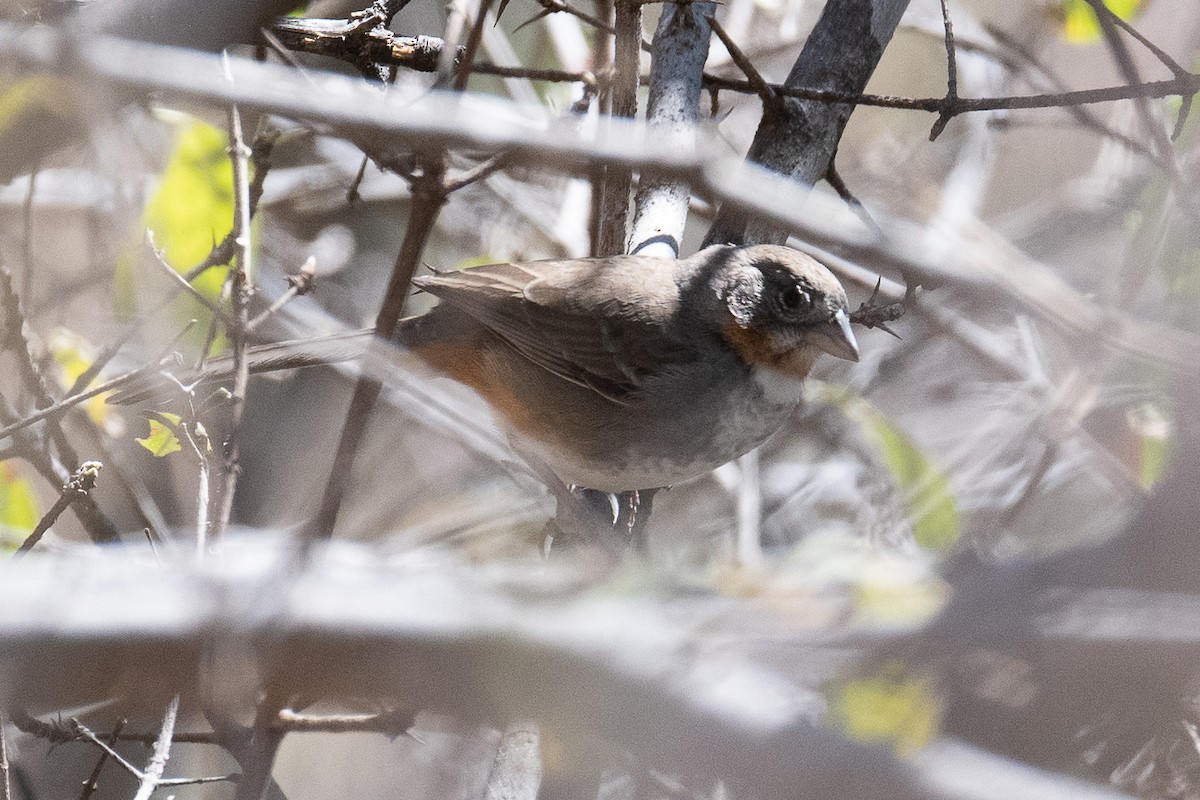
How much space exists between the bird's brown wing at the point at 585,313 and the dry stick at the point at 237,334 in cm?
100

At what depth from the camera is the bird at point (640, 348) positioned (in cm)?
311

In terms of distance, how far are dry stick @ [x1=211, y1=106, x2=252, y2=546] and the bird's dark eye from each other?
151 centimetres

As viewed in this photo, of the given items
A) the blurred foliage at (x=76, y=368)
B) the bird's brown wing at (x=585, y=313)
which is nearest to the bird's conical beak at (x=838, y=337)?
the bird's brown wing at (x=585, y=313)

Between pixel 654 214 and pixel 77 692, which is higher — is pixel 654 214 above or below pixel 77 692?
above

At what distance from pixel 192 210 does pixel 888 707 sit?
2.63 metres

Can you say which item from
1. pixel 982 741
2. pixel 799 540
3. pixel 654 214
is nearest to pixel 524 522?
pixel 799 540

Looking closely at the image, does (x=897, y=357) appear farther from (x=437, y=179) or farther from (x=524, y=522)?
(x=437, y=179)

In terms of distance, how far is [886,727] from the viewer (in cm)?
107

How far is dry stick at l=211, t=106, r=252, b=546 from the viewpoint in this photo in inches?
73.7

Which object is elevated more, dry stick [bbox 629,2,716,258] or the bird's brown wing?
dry stick [bbox 629,2,716,258]

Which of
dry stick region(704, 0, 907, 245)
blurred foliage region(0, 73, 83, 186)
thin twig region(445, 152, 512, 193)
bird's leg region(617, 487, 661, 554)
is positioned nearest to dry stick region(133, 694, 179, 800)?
blurred foliage region(0, 73, 83, 186)

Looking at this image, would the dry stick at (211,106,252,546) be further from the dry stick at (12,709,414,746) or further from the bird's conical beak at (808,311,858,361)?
the bird's conical beak at (808,311,858,361)

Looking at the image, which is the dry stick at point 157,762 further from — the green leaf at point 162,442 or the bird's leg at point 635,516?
the bird's leg at point 635,516

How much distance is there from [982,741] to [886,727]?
124 mm
